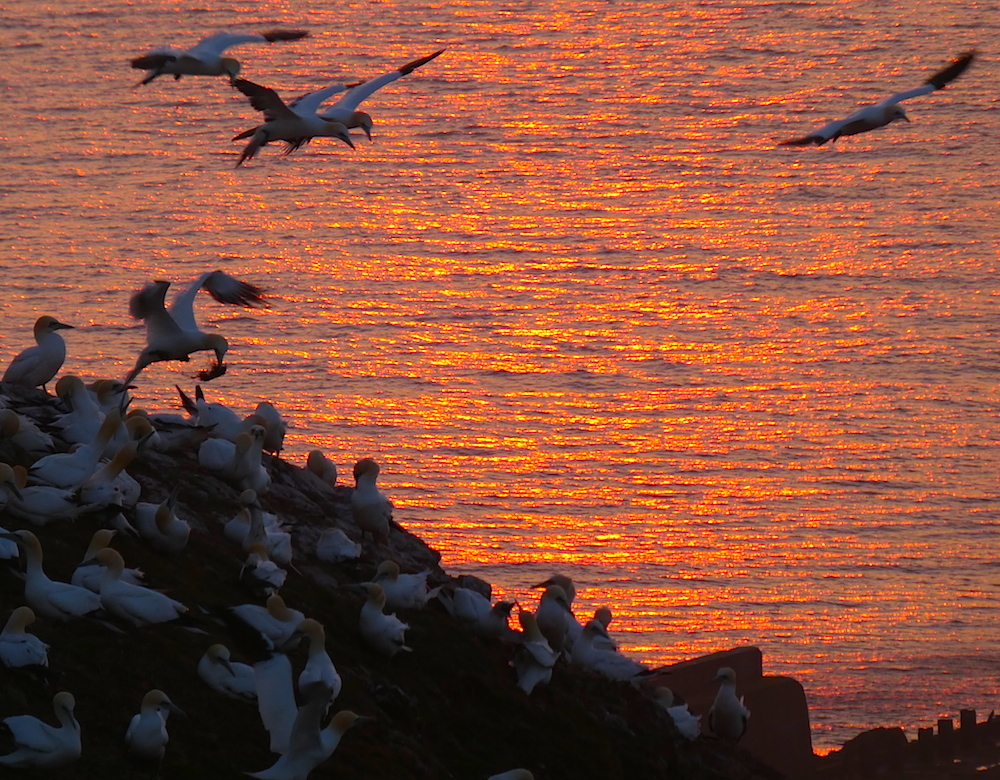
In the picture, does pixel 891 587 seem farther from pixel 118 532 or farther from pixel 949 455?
pixel 118 532

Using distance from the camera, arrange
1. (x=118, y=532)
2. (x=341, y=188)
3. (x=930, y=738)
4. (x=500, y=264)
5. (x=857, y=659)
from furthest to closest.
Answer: (x=341, y=188), (x=500, y=264), (x=857, y=659), (x=930, y=738), (x=118, y=532)

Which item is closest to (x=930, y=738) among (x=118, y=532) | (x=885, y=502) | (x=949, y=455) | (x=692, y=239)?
(x=885, y=502)

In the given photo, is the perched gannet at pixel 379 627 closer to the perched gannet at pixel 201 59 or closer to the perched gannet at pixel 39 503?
the perched gannet at pixel 39 503

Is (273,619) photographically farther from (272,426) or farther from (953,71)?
(953,71)

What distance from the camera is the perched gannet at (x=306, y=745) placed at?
1492 centimetres

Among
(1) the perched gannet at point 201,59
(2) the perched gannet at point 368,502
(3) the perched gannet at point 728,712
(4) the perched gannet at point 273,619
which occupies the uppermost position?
(1) the perched gannet at point 201,59

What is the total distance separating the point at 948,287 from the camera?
4359 centimetres

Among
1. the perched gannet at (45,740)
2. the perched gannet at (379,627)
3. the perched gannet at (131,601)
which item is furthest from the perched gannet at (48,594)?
the perched gannet at (379,627)

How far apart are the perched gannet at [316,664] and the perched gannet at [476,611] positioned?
456cm

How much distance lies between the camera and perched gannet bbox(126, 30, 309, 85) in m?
22.8

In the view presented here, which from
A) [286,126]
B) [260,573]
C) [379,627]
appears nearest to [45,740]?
[260,573]

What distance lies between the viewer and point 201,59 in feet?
76.6

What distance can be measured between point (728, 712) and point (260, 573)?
7013 mm

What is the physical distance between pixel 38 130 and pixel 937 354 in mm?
25142
